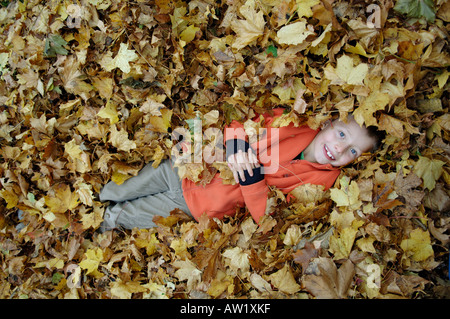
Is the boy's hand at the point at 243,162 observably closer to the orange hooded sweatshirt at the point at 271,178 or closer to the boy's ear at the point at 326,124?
the orange hooded sweatshirt at the point at 271,178

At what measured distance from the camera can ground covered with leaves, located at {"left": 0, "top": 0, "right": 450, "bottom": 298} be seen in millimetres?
1634

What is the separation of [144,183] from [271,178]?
990mm

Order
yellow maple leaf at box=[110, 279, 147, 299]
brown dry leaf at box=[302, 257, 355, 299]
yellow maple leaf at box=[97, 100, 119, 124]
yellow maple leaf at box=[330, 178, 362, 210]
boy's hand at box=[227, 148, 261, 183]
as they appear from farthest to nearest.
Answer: yellow maple leaf at box=[97, 100, 119, 124] → yellow maple leaf at box=[110, 279, 147, 299] → boy's hand at box=[227, 148, 261, 183] → yellow maple leaf at box=[330, 178, 362, 210] → brown dry leaf at box=[302, 257, 355, 299]

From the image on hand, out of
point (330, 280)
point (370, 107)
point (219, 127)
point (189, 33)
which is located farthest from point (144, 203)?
point (370, 107)

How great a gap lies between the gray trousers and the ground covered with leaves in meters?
0.08

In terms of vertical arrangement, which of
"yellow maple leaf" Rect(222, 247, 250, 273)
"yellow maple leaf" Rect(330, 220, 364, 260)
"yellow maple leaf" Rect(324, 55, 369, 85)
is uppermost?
"yellow maple leaf" Rect(324, 55, 369, 85)

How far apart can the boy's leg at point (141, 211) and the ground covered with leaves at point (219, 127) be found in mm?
72

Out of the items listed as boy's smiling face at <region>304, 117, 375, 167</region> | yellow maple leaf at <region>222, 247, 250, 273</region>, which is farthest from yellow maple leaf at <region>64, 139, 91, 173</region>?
boy's smiling face at <region>304, 117, 375, 167</region>

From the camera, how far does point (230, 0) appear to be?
77.6 inches

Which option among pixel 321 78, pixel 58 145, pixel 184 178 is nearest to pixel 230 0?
pixel 321 78

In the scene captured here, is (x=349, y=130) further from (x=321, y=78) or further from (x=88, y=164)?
(x=88, y=164)

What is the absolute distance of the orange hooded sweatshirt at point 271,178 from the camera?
197 centimetres

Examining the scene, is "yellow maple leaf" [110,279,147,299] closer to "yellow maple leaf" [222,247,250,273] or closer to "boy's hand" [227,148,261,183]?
"yellow maple leaf" [222,247,250,273]
